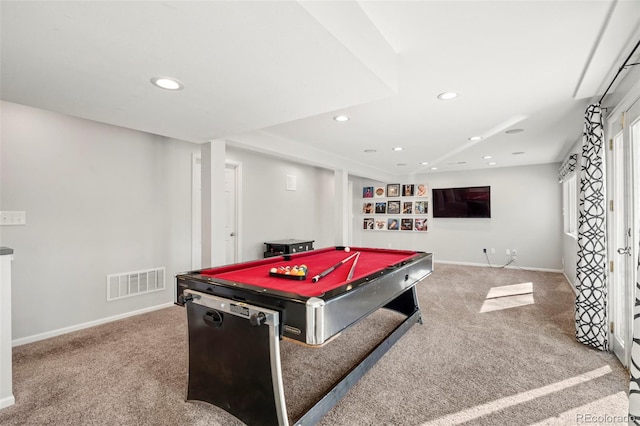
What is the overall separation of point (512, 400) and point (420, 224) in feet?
18.8

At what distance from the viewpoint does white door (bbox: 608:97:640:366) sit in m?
2.15

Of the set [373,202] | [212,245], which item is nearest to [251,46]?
[212,245]

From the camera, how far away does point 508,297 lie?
421cm

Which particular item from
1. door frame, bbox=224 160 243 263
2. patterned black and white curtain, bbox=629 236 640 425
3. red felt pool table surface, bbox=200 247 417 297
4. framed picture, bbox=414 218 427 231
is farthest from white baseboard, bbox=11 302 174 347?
framed picture, bbox=414 218 427 231

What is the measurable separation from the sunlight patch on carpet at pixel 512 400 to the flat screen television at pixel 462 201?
4.75 metres

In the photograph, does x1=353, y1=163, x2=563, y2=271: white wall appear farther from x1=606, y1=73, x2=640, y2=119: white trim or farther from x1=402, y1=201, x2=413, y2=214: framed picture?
x1=606, y1=73, x2=640, y2=119: white trim

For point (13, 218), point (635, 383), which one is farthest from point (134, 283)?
point (635, 383)

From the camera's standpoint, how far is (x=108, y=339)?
2.80 metres

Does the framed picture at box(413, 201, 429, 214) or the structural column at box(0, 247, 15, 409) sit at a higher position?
the framed picture at box(413, 201, 429, 214)

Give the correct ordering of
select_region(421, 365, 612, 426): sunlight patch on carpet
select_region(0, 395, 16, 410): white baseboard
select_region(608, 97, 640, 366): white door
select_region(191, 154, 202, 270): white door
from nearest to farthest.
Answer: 1. select_region(421, 365, 612, 426): sunlight patch on carpet
2. select_region(0, 395, 16, 410): white baseboard
3. select_region(608, 97, 640, 366): white door
4. select_region(191, 154, 202, 270): white door

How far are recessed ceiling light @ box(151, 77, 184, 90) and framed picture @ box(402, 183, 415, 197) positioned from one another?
645cm

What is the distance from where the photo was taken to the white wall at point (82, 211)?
2689 mm

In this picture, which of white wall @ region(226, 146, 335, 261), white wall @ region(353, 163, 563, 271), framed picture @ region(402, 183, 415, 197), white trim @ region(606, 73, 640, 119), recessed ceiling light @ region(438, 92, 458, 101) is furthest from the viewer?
framed picture @ region(402, 183, 415, 197)

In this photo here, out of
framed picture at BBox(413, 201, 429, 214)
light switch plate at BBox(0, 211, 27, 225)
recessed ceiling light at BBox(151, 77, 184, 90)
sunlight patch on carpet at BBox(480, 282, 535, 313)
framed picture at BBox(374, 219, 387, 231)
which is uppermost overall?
recessed ceiling light at BBox(151, 77, 184, 90)
